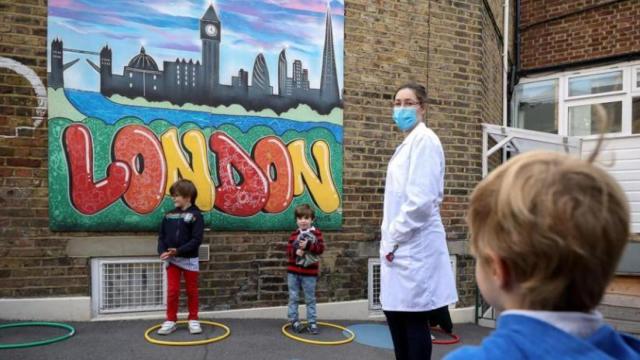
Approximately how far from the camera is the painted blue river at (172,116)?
4.98 m

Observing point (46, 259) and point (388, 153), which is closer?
point (46, 259)

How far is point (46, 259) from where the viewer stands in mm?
4840

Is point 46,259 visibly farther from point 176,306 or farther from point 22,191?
point 176,306

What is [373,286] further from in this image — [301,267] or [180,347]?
[180,347]

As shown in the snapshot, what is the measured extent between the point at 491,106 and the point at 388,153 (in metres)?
2.52

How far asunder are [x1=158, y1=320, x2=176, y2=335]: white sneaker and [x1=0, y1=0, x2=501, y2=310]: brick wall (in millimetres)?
576

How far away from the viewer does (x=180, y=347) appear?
4391 mm

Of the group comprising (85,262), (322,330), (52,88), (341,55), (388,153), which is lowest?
(322,330)

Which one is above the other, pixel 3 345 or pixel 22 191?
pixel 22 191

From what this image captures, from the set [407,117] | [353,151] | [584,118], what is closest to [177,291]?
[353,151]

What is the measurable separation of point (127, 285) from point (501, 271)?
190 inches

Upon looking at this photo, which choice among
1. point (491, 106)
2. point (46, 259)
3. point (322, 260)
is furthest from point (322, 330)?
point (491, 106)

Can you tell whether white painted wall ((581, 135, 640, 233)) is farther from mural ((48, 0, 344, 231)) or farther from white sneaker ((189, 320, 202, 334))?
white sneaker ((189, 320, 202, 334))

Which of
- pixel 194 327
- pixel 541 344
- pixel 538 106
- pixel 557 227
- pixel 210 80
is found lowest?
pixel 194 327
